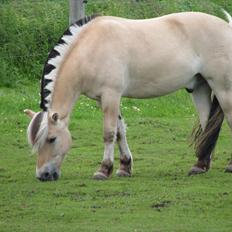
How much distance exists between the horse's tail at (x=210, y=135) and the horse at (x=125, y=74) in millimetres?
10

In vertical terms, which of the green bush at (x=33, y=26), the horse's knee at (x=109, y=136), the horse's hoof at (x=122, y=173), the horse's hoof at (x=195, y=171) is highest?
the horse's knee at (x=109, y=136)

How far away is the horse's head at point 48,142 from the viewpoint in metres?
9.63

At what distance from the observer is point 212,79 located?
10203mm

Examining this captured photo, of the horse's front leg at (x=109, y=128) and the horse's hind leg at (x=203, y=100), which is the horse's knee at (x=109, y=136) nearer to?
the horse's front leg at (x=109, y=128)

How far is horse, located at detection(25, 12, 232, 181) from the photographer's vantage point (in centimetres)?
981

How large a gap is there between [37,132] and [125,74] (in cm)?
109

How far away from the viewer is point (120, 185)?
9.44 metres

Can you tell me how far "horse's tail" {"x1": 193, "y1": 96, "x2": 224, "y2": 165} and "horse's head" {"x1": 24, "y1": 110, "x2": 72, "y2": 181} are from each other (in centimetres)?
145

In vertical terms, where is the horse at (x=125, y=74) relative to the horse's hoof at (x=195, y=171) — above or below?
above

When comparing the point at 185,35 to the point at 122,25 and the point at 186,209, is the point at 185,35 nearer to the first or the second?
the point at 122,25

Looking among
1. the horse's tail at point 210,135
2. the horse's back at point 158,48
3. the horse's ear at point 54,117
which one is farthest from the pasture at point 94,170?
the horse's back at point 158,48

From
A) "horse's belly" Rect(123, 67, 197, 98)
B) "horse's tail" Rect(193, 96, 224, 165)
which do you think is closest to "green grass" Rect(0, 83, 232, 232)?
"horse's tail" Rect(193, 96, 224, 165)

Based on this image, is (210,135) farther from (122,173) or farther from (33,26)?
(33,26)

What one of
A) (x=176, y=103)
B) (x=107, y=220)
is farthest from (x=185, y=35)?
(x=176, y=103)
